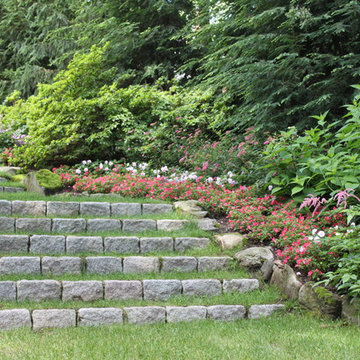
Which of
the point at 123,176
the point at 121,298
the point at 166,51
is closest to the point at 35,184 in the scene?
the point at 123,176

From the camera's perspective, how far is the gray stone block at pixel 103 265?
4.78m

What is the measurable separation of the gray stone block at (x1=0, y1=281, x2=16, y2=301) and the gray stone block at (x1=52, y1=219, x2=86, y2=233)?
1474 millimetres

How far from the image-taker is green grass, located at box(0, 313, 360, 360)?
121 inches

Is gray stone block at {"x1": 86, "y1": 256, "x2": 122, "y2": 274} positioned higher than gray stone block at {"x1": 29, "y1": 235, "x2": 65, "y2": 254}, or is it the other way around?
gray stone block at {"x1": 29, "y1": 235, "x2": 65, "y2": 254}

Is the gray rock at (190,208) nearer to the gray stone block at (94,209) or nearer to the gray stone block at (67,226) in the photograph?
the gray stone block at (94,209)

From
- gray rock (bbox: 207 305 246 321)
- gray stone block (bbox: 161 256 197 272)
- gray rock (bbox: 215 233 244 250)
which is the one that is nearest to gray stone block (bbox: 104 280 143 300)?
gray stone block (bbox: 161 256 197 272)

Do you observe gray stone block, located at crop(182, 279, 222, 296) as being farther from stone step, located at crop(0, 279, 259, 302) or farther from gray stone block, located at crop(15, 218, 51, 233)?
gray stone block, located at crop(15, 218, 51, 233)

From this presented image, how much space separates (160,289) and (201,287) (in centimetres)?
45

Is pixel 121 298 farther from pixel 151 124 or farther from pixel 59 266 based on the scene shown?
pixel 151 124

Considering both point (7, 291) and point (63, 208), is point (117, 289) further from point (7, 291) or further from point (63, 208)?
point (63, 208)

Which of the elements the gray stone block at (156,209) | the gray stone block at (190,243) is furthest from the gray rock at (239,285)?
the gray stone block at (156,209)

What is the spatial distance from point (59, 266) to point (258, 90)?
15.3 ft

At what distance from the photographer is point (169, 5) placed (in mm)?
11781

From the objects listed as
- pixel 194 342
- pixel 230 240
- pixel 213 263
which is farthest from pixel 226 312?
pixel 230 240
